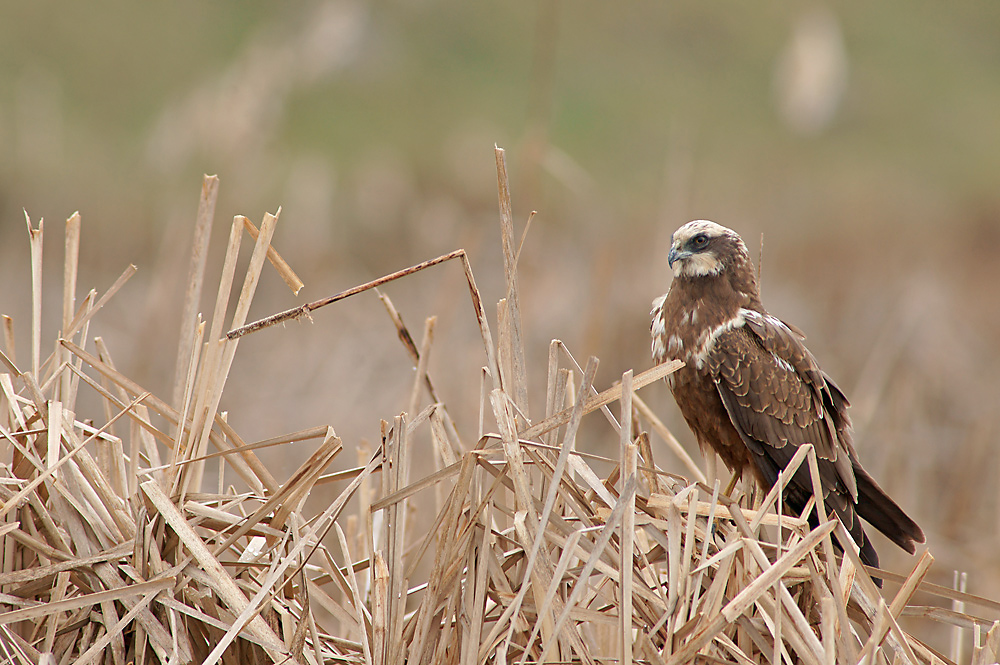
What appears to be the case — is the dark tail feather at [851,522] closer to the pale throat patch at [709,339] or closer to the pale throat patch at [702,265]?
the pale throat patch at [709,339]

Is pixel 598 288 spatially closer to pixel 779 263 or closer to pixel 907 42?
pixel 779 263

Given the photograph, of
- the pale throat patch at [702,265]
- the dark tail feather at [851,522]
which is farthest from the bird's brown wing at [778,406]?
the pale throat patch at [702,265]

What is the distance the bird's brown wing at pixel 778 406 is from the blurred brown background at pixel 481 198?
0.58 meters

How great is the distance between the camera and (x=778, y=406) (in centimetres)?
269

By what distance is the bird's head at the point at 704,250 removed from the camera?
8.82ft

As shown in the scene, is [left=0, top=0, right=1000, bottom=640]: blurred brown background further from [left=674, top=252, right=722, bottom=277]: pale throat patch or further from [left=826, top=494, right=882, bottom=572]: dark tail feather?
[left=826, top=494, right=882, bottom=572]: dark tail feather

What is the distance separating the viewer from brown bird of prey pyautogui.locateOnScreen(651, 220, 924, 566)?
2.65 m

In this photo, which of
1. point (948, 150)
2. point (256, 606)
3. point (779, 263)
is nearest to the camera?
point (256, 606)

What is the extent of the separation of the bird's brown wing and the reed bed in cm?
79

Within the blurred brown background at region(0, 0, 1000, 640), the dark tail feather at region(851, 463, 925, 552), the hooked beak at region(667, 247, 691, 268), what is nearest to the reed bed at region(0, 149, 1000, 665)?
the dark tail feather at region(851, 463, 925, 552)

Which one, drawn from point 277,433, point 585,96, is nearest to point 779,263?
point 277,433

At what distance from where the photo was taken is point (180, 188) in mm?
6590

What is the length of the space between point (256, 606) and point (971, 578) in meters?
4.09

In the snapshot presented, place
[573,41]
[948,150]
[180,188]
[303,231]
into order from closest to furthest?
[180,188] < [303,231] < [948,150] < [573,41]
